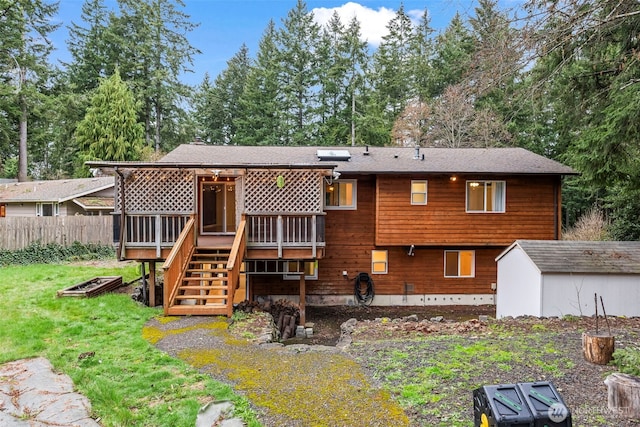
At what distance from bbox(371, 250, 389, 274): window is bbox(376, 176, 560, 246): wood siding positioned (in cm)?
81

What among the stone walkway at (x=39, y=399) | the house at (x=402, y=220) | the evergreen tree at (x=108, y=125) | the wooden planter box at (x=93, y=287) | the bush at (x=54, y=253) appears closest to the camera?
the stone walkway at (x=39, y=399)

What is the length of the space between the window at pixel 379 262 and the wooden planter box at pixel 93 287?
770 centimetres

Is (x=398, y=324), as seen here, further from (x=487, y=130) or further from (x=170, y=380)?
(x=487, y=130)

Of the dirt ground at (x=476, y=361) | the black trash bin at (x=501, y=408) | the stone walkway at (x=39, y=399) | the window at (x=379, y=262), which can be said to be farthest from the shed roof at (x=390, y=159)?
the black trash bin at (x=501, y=408)

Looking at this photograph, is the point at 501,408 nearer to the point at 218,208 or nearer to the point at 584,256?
the point at 584,256

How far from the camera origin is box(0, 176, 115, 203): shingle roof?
1814 cm

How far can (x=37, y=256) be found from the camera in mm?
14195

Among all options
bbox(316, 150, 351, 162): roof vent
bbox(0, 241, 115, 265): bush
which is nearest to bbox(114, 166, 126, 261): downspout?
bbox(316, 150, 351, 162): roof vent

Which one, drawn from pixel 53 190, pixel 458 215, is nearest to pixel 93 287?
pixel 458 215

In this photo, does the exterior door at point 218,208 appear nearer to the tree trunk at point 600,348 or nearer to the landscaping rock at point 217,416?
the landscaping rock at point 217,416

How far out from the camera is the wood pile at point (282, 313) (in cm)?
851

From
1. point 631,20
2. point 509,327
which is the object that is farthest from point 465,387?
point 631,20

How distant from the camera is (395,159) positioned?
40.9 feet

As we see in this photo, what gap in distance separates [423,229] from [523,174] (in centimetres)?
350
